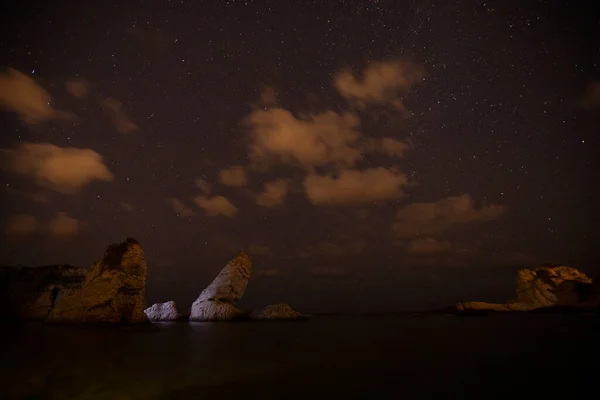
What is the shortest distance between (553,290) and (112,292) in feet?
374

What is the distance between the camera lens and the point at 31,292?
80.9m

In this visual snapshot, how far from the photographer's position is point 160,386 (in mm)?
13812

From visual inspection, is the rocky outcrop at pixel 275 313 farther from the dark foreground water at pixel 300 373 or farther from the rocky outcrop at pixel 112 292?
the dark foreground water at pixel 300 373

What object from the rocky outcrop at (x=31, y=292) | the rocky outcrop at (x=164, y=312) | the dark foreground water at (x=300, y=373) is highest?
the rocky outcrop at (x=31, y=292)

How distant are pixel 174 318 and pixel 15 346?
172ft

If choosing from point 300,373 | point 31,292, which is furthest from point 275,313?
point 300,373

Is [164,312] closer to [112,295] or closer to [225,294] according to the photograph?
[225,294]

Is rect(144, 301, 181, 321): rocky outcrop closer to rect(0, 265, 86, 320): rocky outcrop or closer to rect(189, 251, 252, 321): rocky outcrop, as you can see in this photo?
rect(189, 251, 252, 321): rocky outcrop

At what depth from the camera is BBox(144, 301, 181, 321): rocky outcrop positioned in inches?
3108

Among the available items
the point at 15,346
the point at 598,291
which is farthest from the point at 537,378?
the point at 598,291

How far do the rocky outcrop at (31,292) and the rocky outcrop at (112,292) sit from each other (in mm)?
29368

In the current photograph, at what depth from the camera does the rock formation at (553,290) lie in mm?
105438

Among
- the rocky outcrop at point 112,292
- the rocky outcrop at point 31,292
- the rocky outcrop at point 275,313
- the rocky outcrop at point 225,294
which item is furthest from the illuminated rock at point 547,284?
the rocky outcrop at point 31,292

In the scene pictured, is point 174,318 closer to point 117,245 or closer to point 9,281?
point 117,245
